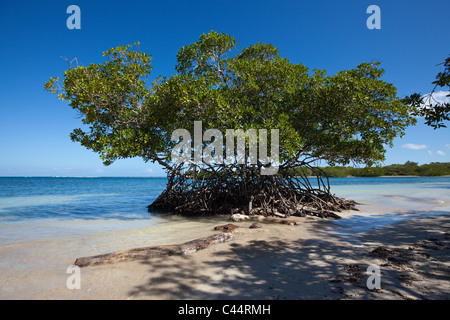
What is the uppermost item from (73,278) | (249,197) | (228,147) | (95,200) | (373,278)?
(228,147)

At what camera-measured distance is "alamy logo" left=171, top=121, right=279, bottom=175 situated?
7.55 metres

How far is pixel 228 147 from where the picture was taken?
336 inches

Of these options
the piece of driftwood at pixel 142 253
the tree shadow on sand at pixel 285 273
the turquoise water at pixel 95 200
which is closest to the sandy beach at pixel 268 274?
the tree shadow on sand at pixel 285 273

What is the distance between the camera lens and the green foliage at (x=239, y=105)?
7504 mm

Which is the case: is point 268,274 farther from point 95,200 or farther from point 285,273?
point 95,200

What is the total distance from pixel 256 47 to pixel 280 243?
25.3 feet

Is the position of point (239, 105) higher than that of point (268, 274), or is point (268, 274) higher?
point (239, 105)

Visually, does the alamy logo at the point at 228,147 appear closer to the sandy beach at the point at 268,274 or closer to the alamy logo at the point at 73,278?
the sandy beach at the point at 268,274

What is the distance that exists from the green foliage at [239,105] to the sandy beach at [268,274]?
3.72 meters

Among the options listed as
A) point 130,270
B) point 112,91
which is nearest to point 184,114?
point 112,91

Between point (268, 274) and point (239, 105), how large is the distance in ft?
19.3

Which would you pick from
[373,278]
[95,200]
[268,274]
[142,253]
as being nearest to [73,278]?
[142,253]

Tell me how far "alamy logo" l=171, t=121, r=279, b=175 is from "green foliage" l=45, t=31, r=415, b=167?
0.26 metres

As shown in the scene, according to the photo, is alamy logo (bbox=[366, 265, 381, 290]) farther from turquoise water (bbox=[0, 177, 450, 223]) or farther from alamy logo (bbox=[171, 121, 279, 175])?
turquoise water (bbox=[0, 177, 450, 223])
